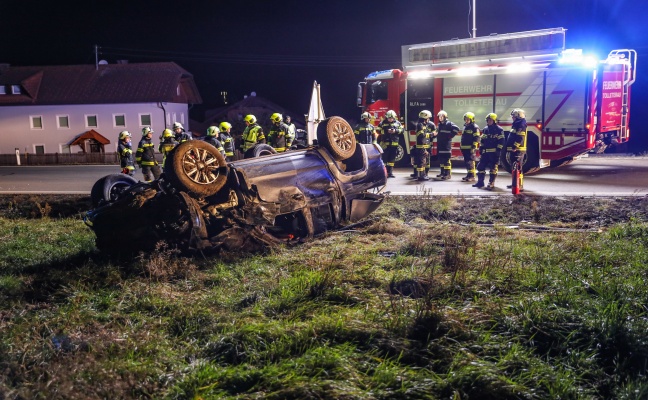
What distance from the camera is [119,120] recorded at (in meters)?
39.3

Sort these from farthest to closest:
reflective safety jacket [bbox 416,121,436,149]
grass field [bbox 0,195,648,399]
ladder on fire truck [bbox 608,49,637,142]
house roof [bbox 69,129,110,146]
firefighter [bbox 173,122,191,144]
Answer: house roof [bbox 69,129,110,146], ladder on fire truck [bbox 608,49,637,142], reflective safety jacket [bbox 416,121,436,149], firefighter [bbox 173,122,191,144], grass field [bbox 0,195,648,399]

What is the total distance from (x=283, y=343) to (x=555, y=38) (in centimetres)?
1390

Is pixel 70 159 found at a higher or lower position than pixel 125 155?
lower

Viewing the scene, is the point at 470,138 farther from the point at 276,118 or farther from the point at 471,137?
the point at 276,118

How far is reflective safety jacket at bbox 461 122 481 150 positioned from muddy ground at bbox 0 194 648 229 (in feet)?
8.60

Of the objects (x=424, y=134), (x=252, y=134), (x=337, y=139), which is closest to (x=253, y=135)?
(x=252, y=134)

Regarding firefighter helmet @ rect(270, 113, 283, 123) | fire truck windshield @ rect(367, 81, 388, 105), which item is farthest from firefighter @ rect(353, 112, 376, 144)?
fire truck windshield @ rect(367, 81, 388, 105)

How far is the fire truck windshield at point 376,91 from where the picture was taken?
18.2m

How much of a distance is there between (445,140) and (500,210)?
4.93 m

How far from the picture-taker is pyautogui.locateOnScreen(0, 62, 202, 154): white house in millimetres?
39031

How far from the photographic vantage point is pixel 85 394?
11.1ft

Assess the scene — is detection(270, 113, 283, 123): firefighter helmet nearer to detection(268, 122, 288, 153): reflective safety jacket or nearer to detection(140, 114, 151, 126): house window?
detection(268, 122, 288, 153): reflective safety jacket

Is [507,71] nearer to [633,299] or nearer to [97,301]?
[633,299]

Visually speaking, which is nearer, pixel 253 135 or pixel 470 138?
pixel 253 135
